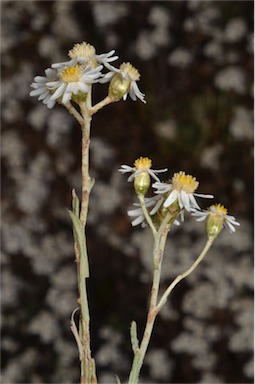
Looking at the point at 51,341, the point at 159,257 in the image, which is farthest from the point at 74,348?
the point at 159,257

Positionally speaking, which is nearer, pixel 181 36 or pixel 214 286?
pixel 214 286

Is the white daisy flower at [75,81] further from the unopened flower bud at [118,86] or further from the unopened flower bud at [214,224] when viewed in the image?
the unopened flower bud at [214,224]

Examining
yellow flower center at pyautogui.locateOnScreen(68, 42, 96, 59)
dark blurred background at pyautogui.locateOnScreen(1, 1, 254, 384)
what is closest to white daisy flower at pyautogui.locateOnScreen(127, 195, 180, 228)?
yellow flower center at pyautogui.locateOnScreen(68, 42, 96, 59)

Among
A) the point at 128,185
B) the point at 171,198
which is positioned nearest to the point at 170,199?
the point at 171,198

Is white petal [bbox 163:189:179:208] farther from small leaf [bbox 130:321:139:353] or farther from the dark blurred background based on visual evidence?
the dark blurred background

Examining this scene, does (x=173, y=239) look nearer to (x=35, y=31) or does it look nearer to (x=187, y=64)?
(x=187, y=64)
